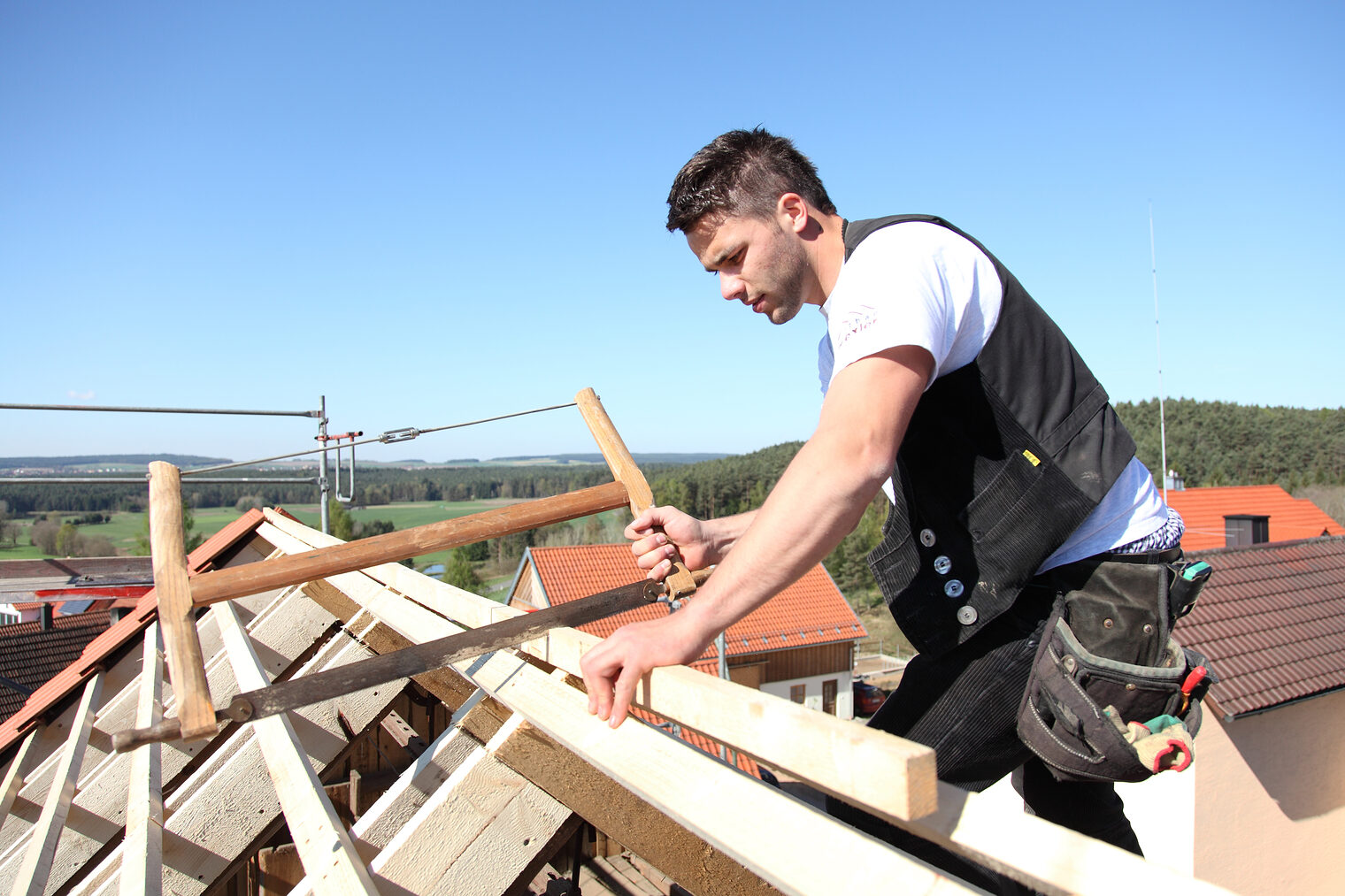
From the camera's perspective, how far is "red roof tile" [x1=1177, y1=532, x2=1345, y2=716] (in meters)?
8.96

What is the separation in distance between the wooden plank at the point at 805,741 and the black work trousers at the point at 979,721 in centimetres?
74

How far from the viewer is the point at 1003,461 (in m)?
1.78

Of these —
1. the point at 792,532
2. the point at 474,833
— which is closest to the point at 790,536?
the point at 792,532

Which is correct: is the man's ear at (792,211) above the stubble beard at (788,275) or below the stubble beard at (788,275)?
above

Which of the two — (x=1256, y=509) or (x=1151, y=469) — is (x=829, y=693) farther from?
(x=1151, y=469)

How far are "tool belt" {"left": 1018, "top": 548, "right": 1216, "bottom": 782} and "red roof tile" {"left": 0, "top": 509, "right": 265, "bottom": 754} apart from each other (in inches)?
181

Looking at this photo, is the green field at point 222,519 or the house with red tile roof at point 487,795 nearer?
the house with red tile roof at point 487,795

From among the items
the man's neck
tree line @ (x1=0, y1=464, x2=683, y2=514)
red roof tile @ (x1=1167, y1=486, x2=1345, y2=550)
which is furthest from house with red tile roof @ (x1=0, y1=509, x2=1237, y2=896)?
tree line @ (x1=0, y1=464, x2=683, y2=514)

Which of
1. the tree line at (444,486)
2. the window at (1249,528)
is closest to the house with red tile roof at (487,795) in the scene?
the window at (1249,528)

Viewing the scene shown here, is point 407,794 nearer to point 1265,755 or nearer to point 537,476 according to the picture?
point 1265,755

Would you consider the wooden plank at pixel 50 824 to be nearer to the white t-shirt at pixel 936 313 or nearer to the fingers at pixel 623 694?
the fingers at pixel 623 694

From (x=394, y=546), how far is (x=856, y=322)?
1.21m

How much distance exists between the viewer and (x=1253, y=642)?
31.5ft

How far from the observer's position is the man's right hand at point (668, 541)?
88.0 inches
